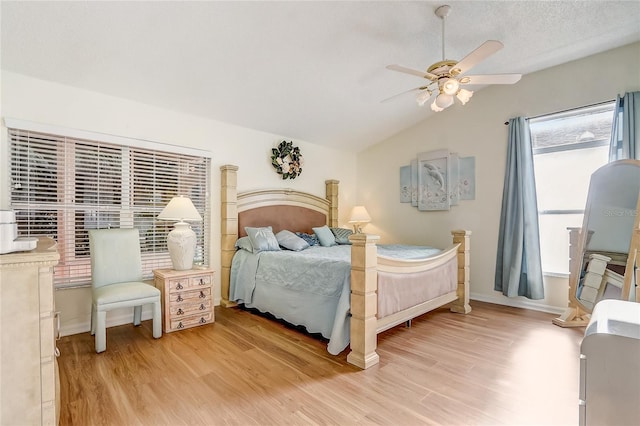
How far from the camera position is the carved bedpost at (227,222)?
3.85 meters

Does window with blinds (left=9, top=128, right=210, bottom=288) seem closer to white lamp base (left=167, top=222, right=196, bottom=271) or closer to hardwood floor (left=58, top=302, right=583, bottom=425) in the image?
white lamp base (left=167, top=222, right=196, bottom=271)

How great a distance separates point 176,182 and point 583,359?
376 cm

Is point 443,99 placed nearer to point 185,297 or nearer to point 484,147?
point 484,147

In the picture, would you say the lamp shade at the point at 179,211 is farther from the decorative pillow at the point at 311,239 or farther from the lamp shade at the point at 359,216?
the lamp shade at the point at 359,216

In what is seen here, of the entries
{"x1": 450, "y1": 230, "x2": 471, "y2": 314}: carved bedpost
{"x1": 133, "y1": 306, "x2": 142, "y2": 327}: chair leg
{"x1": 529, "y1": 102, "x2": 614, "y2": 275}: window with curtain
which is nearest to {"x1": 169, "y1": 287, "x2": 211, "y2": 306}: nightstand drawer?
{"x1": 133, "y1": 306, "x2": 142, "y2": 327}: chair leg

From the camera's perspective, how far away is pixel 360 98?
13.0ft

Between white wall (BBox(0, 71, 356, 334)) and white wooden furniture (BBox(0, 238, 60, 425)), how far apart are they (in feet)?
6.27

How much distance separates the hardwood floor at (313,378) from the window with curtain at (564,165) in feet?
4.00

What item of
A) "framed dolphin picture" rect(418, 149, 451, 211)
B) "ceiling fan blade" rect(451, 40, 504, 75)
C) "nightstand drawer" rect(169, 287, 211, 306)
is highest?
"ceiling fan blade" rect(451, 40, 504, 75)

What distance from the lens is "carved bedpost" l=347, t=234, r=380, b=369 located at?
2271mm

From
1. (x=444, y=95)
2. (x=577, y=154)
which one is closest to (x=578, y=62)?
(x=577, y=154)

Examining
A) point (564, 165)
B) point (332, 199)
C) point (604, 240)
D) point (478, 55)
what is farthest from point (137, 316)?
point (564, 165)

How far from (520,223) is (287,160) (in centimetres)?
322

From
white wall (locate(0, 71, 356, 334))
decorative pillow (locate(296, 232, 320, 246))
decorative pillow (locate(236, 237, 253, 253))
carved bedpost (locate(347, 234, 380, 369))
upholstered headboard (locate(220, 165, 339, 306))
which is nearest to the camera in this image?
carved bedpost (locate(347, 234, 380, 369))
